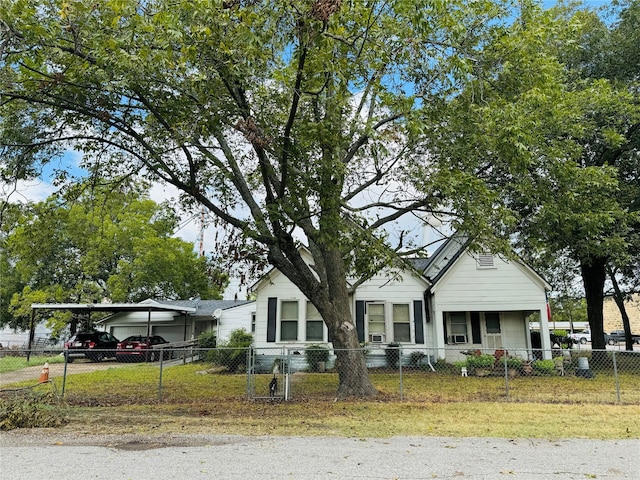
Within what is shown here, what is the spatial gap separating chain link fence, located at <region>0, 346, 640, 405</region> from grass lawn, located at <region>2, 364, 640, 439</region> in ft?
0.15

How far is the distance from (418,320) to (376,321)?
1502mm

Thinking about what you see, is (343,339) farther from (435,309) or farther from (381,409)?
(435,309)

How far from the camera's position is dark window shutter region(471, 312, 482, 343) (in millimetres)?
16750

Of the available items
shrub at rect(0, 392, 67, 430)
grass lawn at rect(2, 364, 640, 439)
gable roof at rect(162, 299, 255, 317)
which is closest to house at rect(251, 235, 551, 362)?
grass lawn at rect(2, 364, 640, 439)

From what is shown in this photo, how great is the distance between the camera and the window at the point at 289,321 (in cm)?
1633

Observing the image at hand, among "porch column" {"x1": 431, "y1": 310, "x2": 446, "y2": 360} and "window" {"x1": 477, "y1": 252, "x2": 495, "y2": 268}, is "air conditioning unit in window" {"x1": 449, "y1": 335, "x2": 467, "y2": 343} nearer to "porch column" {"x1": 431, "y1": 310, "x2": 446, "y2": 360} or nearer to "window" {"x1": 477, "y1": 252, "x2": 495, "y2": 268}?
"porch column" {"x1": 431, "y1": 310, "x2": 446, "y2": 360}

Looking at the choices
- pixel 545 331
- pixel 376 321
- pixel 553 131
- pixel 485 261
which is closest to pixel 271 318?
pixel 376 321

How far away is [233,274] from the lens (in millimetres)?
10812

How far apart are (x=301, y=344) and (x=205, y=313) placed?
1164 cm

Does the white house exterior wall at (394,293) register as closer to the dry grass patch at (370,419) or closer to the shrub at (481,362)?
the shrub at (481,362)

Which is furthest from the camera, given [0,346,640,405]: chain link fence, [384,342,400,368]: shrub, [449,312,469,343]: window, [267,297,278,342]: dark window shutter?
[449,312,469,343]: window

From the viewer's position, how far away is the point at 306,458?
211 inches

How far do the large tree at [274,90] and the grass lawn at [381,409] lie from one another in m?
1.60

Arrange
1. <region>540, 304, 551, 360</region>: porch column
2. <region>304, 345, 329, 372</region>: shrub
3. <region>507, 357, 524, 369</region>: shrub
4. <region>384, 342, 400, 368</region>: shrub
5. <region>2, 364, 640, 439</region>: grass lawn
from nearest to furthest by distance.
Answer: <region>2, 364, 640, 439</region>: grass lawn, <region>507, 357, 524, 369</region>: shrub, <region>304, 345, 329, 372</region>: shrub, <region>540, 304, 551, 360</region>: porch column, <region>384, 342, 400, 368</region>: shrub
